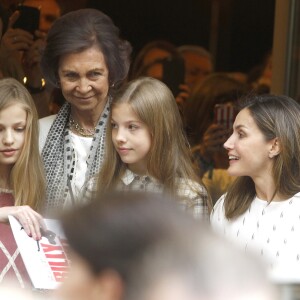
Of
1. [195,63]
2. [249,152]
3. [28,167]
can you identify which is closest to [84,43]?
[28,167]

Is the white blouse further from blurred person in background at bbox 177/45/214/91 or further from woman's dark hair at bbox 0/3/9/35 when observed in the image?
blurred person in background at bbox 177/45/214/91

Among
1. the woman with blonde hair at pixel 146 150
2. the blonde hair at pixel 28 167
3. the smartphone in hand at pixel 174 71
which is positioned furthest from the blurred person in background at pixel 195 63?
the blonde hair at pixel 28 167

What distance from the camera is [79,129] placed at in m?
4.28

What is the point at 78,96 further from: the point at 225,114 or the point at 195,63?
the point at 195,63

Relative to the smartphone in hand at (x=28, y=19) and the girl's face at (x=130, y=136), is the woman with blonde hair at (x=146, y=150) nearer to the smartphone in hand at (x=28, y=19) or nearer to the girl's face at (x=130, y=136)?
the girl's face at (x=130, y=136)

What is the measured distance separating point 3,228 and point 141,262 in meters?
2.25

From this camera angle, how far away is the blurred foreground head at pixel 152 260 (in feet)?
5.20

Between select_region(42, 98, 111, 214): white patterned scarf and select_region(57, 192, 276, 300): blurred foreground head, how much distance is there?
2.47 metres

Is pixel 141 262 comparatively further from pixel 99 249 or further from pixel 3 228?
pixel 3 228

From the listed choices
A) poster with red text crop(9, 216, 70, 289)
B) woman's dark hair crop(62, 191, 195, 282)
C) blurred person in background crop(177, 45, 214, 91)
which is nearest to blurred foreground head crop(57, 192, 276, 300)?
woman's dark hair crop(62, 191, 195, 282)

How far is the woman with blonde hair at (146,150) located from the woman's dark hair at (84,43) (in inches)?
7.5

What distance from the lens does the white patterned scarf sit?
4.12 metres

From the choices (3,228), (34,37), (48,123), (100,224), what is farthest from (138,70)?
(100,224)

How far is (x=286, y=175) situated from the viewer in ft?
13.2
